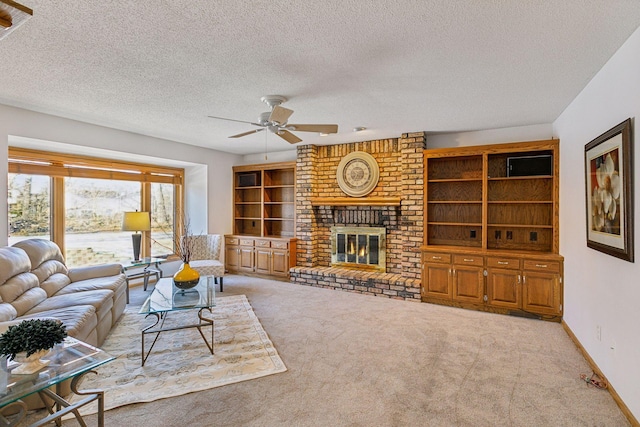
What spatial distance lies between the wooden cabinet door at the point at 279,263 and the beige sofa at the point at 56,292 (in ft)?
8.51

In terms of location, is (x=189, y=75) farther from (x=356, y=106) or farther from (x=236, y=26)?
(x=356, y=106)

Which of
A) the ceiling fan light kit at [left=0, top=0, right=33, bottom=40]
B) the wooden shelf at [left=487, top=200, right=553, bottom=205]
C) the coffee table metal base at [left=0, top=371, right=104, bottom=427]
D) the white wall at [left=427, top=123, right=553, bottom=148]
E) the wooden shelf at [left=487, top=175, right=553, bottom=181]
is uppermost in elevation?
the white wall at [left=427, top=123, right=553, bottom=148]

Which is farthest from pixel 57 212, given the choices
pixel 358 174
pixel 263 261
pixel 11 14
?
pixel 358 174

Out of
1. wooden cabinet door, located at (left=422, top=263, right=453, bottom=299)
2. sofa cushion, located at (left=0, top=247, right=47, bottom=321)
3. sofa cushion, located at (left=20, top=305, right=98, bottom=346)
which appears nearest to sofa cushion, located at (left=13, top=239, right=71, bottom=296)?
sofa cushion, located at (left=0, top=247, right=47, bottom=321)

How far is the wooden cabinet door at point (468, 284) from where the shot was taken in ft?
14.4

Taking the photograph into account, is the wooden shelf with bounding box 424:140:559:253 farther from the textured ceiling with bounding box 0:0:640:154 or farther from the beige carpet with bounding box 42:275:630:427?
the beige carpet with bounding box 42:275:630:427

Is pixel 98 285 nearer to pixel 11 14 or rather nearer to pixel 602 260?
pixel 11 14

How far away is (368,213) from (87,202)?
462 cm

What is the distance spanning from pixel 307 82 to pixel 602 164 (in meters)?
2.52

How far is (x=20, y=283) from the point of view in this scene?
3.06 meters

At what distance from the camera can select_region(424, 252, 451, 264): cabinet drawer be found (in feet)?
15.1

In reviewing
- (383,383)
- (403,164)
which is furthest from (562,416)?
(403,164)

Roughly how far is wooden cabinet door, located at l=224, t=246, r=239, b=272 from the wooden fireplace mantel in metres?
2.05

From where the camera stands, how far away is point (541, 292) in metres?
4.04
